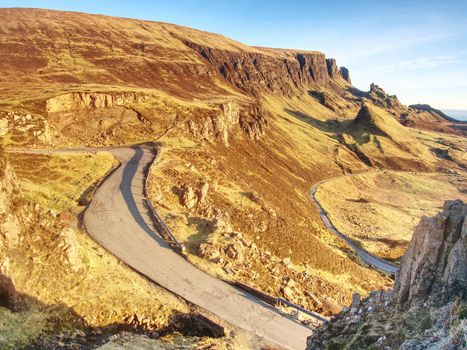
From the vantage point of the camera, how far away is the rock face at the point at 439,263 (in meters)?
13.4

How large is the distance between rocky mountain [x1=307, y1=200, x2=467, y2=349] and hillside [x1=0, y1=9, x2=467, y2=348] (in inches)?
509

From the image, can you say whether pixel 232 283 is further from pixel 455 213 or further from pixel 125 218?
pixel 455 213

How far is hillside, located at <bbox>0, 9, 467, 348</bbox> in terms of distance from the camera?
35.7 metres

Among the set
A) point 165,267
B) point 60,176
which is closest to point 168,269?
point 165,267

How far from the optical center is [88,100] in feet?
217

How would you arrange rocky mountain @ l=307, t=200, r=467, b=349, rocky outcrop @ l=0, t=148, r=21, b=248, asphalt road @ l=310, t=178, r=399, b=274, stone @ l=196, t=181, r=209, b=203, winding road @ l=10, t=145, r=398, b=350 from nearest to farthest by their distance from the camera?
rocky mountain @ l=307, t=200, r=467, b=349, rocky outcrop @ l=0, t=148, r=21, b=248, winding road @ l=10, t=145, r=398, b=350, stone @ l=196, t=181, r=209, b=203, asphalt road @ l=310, t=178, r=399, b=274

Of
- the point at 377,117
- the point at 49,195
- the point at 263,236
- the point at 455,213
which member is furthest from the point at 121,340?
the point at 377,117

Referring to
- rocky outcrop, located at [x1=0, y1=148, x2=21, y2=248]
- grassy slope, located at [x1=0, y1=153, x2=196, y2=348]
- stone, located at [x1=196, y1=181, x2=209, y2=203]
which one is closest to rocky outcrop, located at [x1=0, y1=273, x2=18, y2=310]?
grassy slope, located at [x1=0, y1=153, x2=196, y2=348]

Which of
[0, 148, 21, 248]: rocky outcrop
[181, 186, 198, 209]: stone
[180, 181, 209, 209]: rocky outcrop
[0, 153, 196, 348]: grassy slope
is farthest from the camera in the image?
[180, 181, 209, 209]: rocky outcrop

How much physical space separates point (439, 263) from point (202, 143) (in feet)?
178

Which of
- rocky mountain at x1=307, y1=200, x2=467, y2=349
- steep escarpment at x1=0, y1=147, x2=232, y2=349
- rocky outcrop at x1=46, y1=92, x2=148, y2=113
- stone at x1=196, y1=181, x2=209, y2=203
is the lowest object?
steep escarpment at x1=0, y1=147, x2=232, y2=349

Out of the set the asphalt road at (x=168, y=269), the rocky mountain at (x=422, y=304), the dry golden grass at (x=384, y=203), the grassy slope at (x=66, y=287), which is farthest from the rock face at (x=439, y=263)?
the dry golden grass at (x=384, y=203)

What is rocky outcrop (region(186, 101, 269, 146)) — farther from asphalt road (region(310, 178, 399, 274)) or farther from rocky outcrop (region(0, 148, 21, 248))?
rocky outcrop (region(0, 148, 21, 248))

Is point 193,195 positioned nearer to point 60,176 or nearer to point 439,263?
point 60,176
